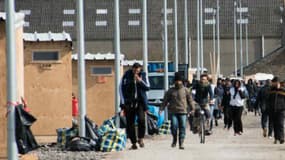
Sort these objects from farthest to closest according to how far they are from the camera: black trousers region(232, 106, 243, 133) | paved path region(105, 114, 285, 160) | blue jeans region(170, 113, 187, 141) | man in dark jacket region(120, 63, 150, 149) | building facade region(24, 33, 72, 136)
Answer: black trousers region(232, 106, 243, 133), building facade region(24, 33, 72, 136), blue jeans region(170, 113, 187, 141), man in dark jacket region(120, 63, 150, 149), paved path region(105, 114, 285, 160)

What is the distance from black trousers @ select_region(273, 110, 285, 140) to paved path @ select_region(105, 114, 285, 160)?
0.30m

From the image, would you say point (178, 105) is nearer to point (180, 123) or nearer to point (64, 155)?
point (180, 123)

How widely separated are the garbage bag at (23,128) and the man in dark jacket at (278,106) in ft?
33.0

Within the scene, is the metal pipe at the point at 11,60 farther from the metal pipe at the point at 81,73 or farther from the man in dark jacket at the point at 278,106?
the man in dark jacket at the point at 278,106

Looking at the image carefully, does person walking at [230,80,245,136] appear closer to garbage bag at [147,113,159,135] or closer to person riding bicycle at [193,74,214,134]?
person riding bicycle at [193,74,214,134]

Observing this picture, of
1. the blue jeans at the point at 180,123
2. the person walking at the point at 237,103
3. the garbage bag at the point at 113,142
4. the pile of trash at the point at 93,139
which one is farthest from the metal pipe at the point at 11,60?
the person walking at the point at 237,103

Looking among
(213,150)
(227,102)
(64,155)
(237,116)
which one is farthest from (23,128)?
(227,102)

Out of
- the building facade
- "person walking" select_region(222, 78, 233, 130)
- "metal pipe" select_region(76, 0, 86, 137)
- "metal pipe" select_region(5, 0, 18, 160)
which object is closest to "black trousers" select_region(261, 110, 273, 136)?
"person walking" select_region(222, 78, 233, 130)

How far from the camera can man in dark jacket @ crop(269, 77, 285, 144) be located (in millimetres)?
24828

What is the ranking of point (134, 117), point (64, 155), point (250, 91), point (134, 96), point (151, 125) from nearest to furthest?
point (64, 155), point (134, 96), point (134, 117), point (151, 125), point (250, 91)

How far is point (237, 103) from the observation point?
2936cm

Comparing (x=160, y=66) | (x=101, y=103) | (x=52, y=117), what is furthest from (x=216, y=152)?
(x=160, y=66)

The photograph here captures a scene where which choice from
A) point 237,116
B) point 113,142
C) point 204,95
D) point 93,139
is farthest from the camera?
point 237,116

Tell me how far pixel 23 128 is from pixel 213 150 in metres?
7.29
